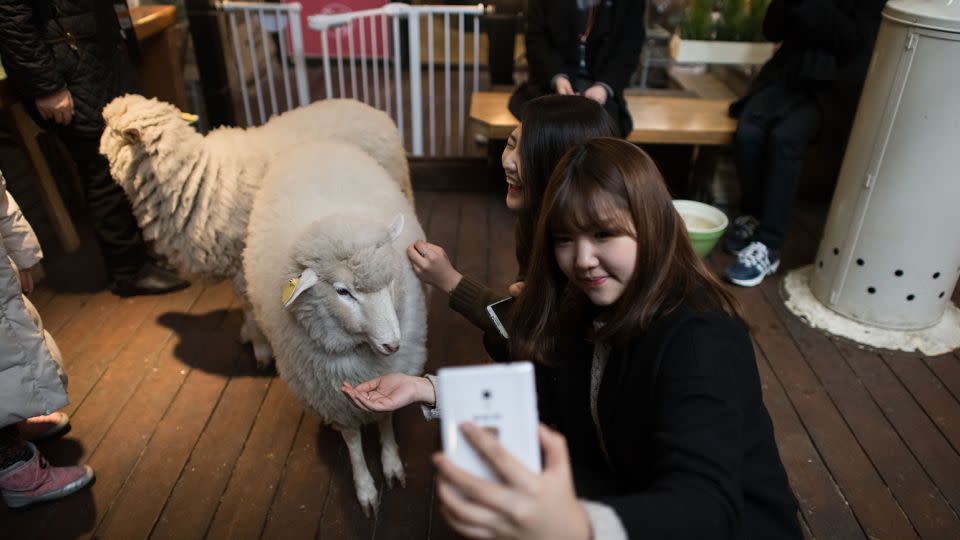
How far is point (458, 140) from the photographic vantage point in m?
4.56

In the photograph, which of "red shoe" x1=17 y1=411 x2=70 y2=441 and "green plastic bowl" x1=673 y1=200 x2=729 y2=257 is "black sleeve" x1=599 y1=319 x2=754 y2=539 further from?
"red shoe" x1=17 y1=411 x2=70 y2=441

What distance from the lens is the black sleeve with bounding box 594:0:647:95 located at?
3244 millimetres

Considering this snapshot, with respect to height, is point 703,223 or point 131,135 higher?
point 131,135

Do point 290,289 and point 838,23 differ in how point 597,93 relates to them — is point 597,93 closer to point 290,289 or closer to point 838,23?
point 838,23

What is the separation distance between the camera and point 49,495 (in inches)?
75.3

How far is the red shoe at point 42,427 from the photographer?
2.12 meters

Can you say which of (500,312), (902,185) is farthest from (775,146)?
(500,312)

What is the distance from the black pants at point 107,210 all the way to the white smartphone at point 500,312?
1885mm

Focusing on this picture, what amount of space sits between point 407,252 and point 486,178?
2.25 m

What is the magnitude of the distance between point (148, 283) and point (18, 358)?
1.35 meters

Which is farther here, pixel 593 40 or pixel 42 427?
pixel 593 40

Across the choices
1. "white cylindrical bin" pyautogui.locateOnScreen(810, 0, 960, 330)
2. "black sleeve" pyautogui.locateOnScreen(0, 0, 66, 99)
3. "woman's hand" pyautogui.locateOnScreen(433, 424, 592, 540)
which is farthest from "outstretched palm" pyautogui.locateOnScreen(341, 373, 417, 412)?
"white cylindrical bin" pyautogui.locateOnScreen(810, 0, 960, 330)

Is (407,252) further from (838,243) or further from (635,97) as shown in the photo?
(635,97)

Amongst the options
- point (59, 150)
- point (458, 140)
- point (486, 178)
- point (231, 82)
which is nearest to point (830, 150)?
point (486, 178)
